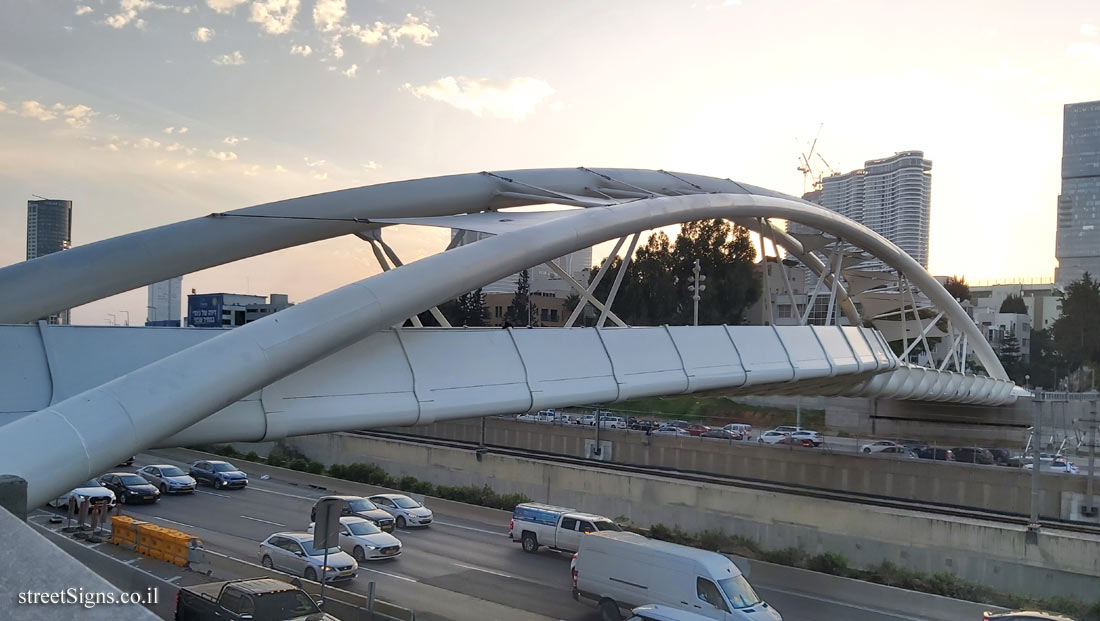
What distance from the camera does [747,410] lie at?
6538cm

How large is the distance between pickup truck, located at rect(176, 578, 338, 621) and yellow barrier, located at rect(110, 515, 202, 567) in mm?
5501

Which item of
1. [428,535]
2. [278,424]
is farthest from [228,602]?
[428,535]

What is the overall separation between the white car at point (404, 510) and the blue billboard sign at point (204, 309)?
43.0 feet

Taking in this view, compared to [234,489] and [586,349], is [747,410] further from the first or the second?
[586,349]

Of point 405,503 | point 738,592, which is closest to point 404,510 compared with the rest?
point 405,503

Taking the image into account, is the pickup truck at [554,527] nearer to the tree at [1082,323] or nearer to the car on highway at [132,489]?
the car on highway at [132,489]

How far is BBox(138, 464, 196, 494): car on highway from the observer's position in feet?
111

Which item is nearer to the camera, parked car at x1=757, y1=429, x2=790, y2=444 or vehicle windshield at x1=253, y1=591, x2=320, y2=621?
vehicle windshield at x1=253, y1=591, x2=320, y2=621

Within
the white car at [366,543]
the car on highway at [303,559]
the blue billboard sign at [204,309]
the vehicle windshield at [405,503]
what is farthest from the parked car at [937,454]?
the blue billboard sign at [204,309]

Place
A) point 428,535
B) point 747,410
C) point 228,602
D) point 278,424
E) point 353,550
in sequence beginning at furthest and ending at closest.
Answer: point 747,410, point 428,535, point 353,550, point 228,602, point 278,424

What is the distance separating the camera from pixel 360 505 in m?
28.0

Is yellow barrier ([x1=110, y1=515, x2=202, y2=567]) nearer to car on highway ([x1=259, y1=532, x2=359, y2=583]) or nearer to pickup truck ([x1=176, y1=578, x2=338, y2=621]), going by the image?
car on highway ([x1=259, y1=532, x2=359, y2=583])

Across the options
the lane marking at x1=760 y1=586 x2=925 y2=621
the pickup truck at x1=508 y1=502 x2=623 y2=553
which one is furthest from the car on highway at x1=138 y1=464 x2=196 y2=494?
the lane marking at x1=760 y1=586 x2=925 y2=621

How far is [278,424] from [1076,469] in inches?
1503
